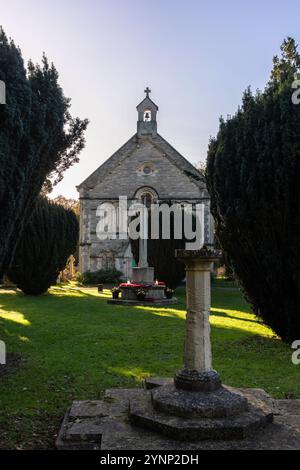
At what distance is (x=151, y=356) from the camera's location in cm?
829

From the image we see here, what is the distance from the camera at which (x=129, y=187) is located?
103 ft

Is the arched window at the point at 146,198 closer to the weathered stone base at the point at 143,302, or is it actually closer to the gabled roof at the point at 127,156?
the gabled roof at the point at 127,156

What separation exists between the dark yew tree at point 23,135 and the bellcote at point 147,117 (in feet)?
79.8

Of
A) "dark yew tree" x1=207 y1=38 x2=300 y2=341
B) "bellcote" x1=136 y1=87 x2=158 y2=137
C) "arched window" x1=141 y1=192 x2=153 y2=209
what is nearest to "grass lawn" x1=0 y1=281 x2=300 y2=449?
"dark yew tree" x1=207 y1=38 x2=300 y2=341

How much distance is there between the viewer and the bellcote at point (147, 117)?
107 ft

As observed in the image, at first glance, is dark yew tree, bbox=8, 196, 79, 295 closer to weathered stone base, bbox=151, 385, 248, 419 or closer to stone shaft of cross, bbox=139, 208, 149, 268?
stone shaft of cross, bbox=139, 208, 149, 268

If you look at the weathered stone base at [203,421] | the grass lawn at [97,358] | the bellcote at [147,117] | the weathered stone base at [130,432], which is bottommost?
the grass lawn at [97,358]

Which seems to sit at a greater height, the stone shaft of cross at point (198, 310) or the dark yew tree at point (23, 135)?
the dark yew tree at point (23, 135)

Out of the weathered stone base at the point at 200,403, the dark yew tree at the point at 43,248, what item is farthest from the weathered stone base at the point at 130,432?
the dark yew tree at the point at 43,248

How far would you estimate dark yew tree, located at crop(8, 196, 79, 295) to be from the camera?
19.5m

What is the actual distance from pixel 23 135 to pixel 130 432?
4861mm
